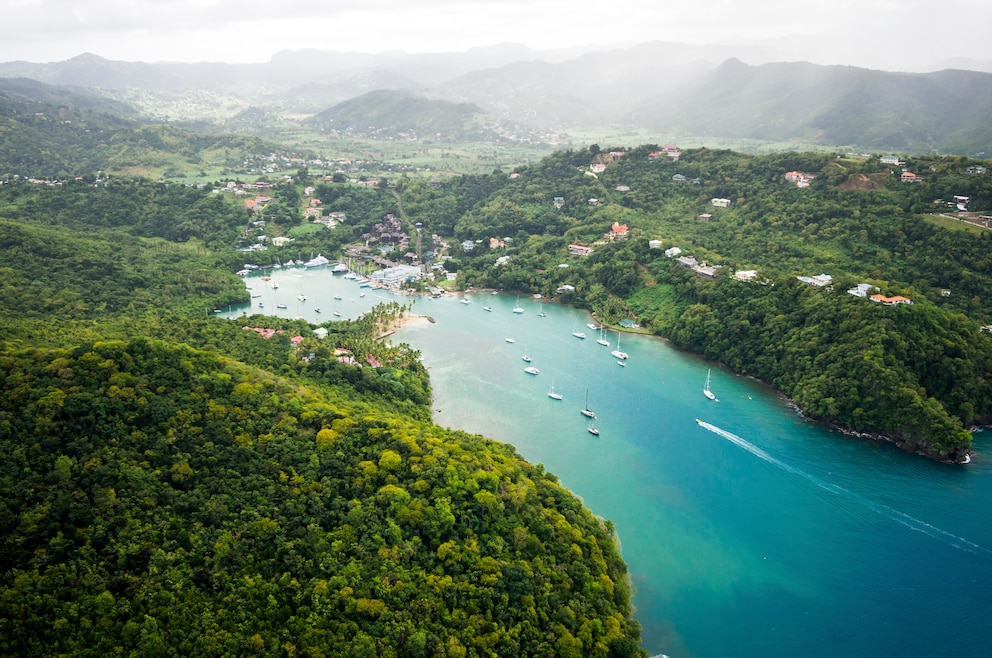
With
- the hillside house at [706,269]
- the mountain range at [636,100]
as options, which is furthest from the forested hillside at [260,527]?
the mountain range at [636,100]

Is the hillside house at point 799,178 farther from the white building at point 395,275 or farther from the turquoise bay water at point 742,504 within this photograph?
the white building at point 395,275

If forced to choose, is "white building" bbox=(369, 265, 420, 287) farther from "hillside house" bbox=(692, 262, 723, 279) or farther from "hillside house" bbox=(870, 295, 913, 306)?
"hillside house" bbox=(870, 295, 913, 306)

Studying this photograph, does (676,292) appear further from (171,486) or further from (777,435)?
(171,486)

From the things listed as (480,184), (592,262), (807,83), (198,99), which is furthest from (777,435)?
(198,99)

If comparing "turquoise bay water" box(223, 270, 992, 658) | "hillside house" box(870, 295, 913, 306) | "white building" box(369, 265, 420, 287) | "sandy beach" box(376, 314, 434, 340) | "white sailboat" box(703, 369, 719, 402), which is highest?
"hillside house" box(870, 295, 913, 306)

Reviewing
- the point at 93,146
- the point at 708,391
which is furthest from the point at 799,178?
the point at 93,146

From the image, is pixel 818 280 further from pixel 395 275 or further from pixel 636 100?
pixel 636 100

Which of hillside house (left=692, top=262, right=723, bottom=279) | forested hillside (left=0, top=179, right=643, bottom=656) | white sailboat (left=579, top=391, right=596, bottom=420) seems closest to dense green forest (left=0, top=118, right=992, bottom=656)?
forested hillside (left=0, top=179, right=643, bottom=656)
